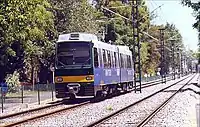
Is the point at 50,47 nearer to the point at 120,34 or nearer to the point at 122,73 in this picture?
the point at 122,73

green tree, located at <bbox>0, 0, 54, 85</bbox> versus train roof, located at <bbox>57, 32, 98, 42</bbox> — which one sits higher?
green tree, located at <bbox>0, 0, 54, 85</bbox>

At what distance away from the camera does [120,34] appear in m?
91.6

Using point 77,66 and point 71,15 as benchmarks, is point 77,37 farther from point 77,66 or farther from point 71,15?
point 71,15

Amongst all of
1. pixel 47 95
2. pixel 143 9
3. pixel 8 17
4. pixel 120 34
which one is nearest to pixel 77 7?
pixel 47 95

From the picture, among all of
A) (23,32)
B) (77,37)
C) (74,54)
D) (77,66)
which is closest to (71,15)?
(23,32)

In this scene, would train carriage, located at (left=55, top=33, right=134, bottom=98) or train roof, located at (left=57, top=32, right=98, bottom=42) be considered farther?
train roof, located at (left=57, top=32, right=98, bottom=42)

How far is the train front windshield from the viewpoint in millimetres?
30453

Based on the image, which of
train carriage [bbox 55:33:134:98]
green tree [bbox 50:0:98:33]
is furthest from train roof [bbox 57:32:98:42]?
green tree [bbox 50:0:98:33]

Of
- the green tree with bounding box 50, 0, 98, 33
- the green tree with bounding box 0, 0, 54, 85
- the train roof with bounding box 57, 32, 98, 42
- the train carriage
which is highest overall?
the green tree with bounding box 50, 0, 98, 33

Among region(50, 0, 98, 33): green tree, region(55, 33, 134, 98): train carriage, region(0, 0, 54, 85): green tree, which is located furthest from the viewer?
region(50, 0, 98, 33): green tree

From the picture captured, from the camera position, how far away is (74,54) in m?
30.5

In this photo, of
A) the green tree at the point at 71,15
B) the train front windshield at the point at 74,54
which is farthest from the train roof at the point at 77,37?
the green tree at the point at 71,15

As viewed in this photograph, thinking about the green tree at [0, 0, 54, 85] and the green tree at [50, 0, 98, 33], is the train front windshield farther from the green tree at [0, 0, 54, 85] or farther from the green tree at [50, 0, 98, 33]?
the green tree at [50, 0, 98, 33]

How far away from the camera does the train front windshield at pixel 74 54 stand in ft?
99.9
